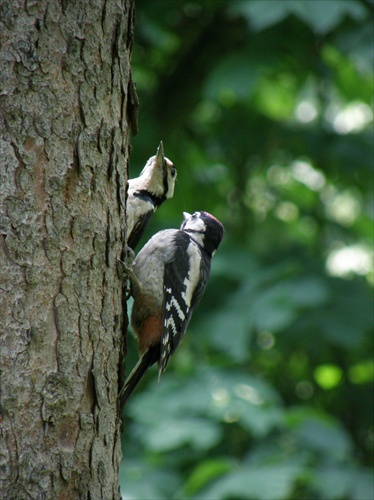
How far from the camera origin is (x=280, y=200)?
6863 mm

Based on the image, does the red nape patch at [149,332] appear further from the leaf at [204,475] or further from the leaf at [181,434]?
the leaf at [204,475]

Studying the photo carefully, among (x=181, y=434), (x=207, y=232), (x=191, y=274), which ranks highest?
(x=207, y=232)

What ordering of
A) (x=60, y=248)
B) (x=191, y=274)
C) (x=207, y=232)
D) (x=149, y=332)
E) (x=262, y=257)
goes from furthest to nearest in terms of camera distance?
(x=262, y=257) < (x=207, y=232) < (x=191, y=274) < (x=149, y=332) < (x=60, y=248)

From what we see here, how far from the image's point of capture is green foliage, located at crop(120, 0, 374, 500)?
4859 mm

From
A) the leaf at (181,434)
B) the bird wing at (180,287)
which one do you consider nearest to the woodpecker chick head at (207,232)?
the bird wing at (180,287)

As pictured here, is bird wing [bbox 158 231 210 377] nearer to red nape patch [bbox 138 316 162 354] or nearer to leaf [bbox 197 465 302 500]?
red nape patch [bbox 138 316 162 354]

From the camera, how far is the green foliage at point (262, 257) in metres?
4.86

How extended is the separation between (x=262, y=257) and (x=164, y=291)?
2.18 metres

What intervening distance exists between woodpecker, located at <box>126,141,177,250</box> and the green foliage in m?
1.24

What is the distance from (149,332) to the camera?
3.68 meters

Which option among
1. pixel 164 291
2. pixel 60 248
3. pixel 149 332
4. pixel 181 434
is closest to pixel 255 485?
pixel 181 434

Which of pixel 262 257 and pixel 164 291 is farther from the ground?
pixel 262 257

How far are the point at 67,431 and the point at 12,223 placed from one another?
0.63m

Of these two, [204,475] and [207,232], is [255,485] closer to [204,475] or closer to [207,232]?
[204,475]
